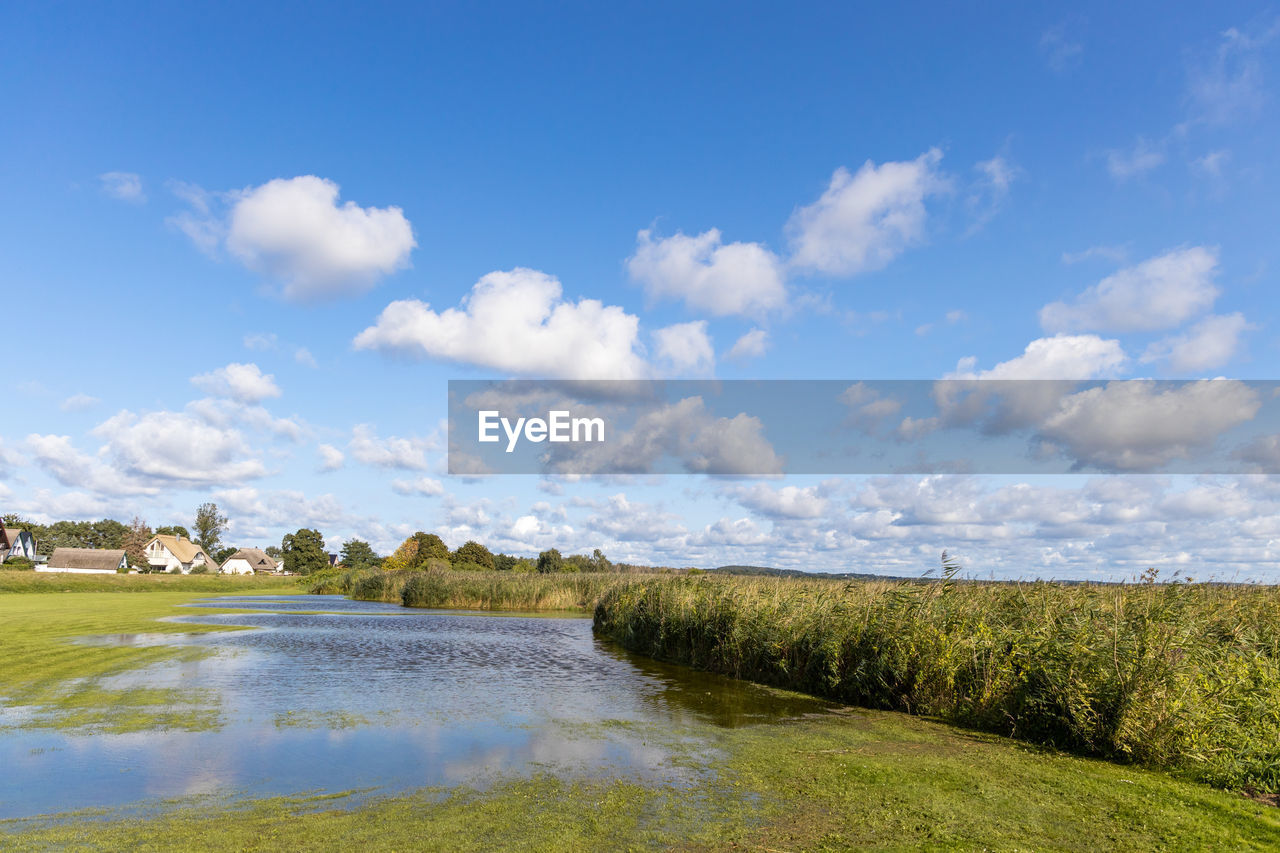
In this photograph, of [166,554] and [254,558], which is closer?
[166,554]

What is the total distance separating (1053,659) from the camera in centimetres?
1208

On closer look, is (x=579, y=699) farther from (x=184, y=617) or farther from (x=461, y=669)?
(x=184, y=617)

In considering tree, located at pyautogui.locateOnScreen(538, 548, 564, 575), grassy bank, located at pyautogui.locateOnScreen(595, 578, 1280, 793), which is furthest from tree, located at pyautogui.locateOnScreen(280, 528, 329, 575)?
grassy bank, located at pyautogui.locateOnScreen(595, 578, 1280, 793)

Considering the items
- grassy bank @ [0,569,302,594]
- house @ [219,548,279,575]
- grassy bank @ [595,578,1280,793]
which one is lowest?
house @ [219,548,279,575]

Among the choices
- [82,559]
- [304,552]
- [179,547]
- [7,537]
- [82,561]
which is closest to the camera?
[82,561]

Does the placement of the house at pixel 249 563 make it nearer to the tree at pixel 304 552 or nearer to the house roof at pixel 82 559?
the tree at pixel 304 552

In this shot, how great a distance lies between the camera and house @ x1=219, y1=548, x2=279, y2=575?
395 ft

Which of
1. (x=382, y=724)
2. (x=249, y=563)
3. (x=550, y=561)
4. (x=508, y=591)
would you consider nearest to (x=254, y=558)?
(x=249, y=563)

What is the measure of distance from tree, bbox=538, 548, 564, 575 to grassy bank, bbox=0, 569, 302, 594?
26535 mm

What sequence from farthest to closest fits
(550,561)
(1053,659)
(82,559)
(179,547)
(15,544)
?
1. (179,547)
2. (15,544)
3. (82,559)
4. (550,561)
5. (1053,659)

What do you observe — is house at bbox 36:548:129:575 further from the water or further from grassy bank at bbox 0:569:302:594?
the water

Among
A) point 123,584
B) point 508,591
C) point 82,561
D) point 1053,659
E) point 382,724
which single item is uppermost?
point 1053,659

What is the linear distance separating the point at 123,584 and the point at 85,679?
5562 cm

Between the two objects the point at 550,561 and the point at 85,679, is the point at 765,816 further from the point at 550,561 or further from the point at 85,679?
the point at 550,561
